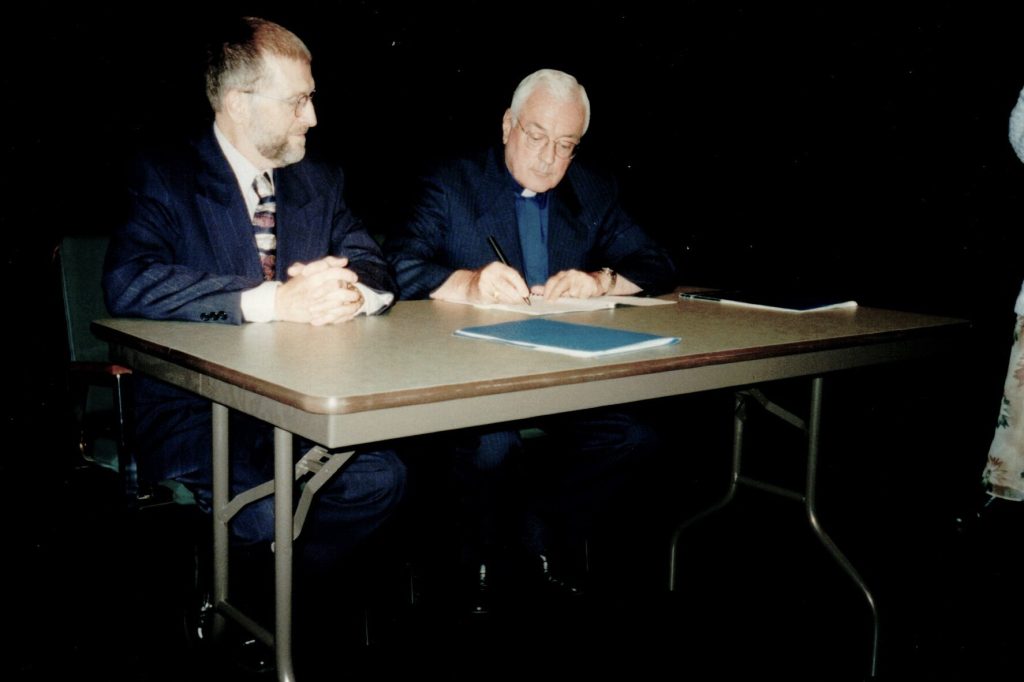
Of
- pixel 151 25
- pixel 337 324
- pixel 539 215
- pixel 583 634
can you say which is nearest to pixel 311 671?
pixel 583 634

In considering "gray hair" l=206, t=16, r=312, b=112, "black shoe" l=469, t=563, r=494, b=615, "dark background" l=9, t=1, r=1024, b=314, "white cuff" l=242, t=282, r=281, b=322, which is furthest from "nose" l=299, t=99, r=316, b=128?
"black shoe" l=469, t=563, r=494, b=615

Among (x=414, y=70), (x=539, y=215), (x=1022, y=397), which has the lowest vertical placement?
(x=1022, y=397)

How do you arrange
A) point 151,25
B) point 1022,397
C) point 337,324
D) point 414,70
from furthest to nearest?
point 414,70, point 151,25, point 1022,397, point 337,324

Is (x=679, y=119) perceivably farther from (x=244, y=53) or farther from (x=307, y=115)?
(x=244, y=53)

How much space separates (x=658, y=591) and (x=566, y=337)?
1145 mm

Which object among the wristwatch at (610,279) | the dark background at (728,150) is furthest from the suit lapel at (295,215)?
the dark background at (728,150)

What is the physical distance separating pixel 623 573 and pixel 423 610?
606 mm

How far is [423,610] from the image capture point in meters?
1.99

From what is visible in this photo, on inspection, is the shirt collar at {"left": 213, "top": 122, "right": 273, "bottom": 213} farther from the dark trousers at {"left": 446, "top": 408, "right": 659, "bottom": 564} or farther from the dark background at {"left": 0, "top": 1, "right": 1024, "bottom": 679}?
the dark background at {"left": 0, "top": 1, "right": 1024, "bottom": 679}

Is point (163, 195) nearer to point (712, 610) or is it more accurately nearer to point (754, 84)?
point (712, 610)

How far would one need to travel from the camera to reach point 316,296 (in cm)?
142

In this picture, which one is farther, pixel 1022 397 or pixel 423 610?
pixel 1022 397

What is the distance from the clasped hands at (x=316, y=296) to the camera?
1.42 meters

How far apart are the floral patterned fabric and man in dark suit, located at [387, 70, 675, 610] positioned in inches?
45.2
